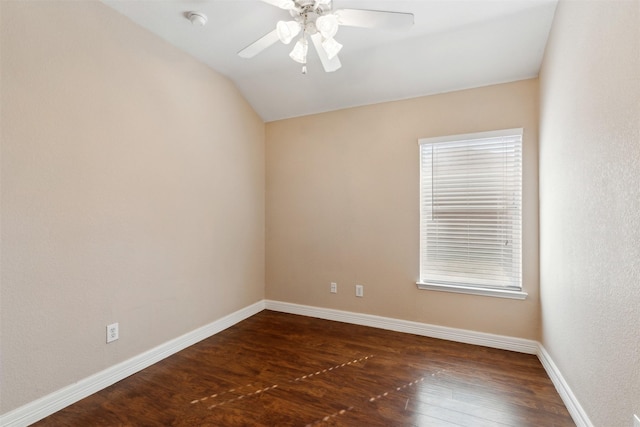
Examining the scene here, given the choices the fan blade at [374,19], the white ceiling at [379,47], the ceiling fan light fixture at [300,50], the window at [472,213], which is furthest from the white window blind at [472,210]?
the ceiling fan light fixture at [300,50]

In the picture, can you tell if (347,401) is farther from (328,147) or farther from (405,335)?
(328,147)

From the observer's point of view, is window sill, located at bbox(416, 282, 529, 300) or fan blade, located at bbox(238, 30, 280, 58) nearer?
fan blade, located at bbox(238, 30, 280, 58)

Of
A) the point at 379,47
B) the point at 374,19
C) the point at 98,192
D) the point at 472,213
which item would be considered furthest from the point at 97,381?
the point at 379,47

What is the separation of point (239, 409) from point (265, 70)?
9.67ft

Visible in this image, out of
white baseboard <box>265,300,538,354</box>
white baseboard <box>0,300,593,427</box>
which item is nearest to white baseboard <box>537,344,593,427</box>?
white baseboard <box>0,300,593,427</box>

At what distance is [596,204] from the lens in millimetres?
1453

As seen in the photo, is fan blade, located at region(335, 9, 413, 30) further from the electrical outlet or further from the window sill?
the electrical outlet

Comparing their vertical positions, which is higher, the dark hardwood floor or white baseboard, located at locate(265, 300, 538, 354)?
white baseboard, located at locate(265, 300, 538, 354)

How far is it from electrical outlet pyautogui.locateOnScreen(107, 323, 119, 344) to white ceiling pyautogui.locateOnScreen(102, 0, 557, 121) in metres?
2.28

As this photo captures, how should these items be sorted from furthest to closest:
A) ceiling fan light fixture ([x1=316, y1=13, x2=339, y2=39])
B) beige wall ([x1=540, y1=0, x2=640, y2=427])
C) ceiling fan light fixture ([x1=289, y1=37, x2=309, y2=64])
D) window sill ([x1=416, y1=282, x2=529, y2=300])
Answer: window sill ([x1=416, y1=282, x2=529, y2=300]), ceiling fan light fixture ([x1=289, y1=37, x2=309, y2=64]), ceiling fan light fixture ([x1=316, y1=13, x2=339, y2=39]), beige wall ([x1=540, y1=0, x2=640, y2=427])

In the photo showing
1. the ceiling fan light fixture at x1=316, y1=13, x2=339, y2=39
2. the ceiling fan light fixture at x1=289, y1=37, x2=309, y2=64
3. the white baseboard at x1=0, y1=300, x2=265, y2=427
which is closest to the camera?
the ceiling fan light fixture at x1=316, y1=13, x2=339, y2=39

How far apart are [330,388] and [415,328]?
1283mm

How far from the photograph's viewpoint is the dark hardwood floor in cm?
174

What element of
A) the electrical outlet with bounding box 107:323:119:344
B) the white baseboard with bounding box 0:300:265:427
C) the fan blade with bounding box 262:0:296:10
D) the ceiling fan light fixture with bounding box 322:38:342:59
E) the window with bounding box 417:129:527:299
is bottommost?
the white baseboard with bounding box 0:300:265:427
